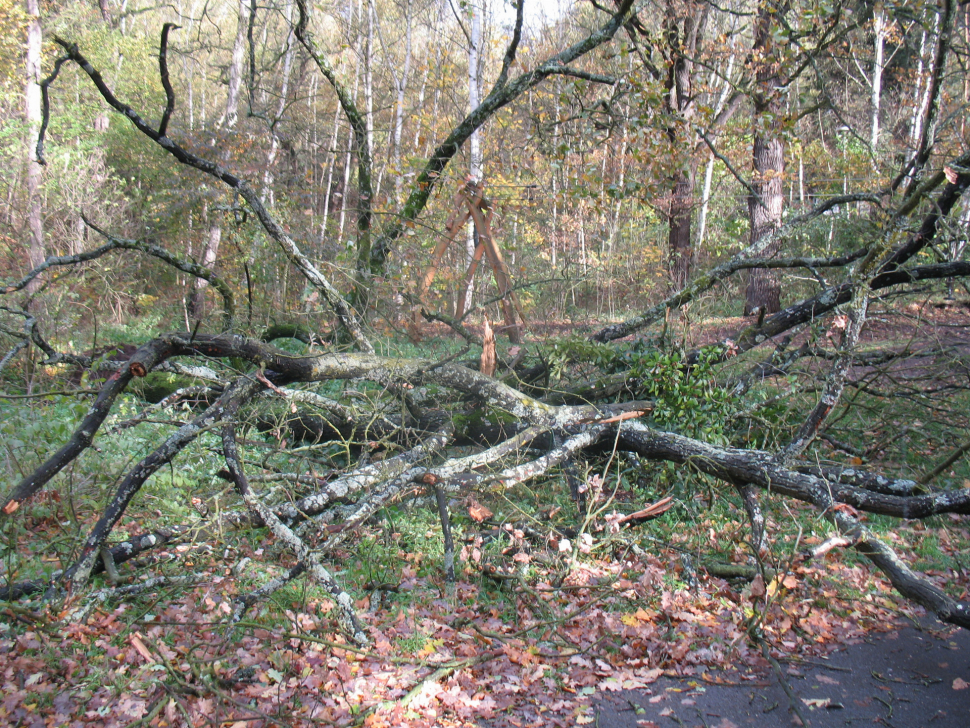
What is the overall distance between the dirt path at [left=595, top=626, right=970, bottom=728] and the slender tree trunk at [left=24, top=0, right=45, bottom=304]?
388 inches

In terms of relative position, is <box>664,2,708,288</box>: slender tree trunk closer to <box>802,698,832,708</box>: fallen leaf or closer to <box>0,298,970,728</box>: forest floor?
<box>0,298,970,728</box>: forest floor

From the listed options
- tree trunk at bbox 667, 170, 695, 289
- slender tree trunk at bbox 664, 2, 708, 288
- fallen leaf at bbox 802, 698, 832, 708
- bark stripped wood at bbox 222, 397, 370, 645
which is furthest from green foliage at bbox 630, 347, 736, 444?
tree trunk at bbox 667, 170, 695, 289

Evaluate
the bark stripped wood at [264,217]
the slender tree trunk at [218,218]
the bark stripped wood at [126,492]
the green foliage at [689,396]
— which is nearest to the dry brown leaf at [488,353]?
the bark stripped wood at [264,217]

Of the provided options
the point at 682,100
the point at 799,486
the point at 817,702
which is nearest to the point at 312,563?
the point at 817,702

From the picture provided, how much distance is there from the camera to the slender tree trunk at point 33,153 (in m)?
9.78

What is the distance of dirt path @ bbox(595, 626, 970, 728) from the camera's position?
3.21 metres

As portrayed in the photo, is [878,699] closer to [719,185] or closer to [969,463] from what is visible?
[969,463]

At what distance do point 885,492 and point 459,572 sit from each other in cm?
298

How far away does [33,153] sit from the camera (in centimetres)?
1120

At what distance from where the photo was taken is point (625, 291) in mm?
15586

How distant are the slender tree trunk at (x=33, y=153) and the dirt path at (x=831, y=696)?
9857mm

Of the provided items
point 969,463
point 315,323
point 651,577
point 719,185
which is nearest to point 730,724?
point 651,577

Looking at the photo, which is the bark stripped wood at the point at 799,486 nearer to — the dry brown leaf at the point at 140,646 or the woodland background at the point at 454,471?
the woodland background at the point at 454,471

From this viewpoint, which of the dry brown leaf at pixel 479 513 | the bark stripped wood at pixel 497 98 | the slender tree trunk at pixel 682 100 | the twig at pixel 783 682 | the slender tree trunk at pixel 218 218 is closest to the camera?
the twig at pixel 783 682
